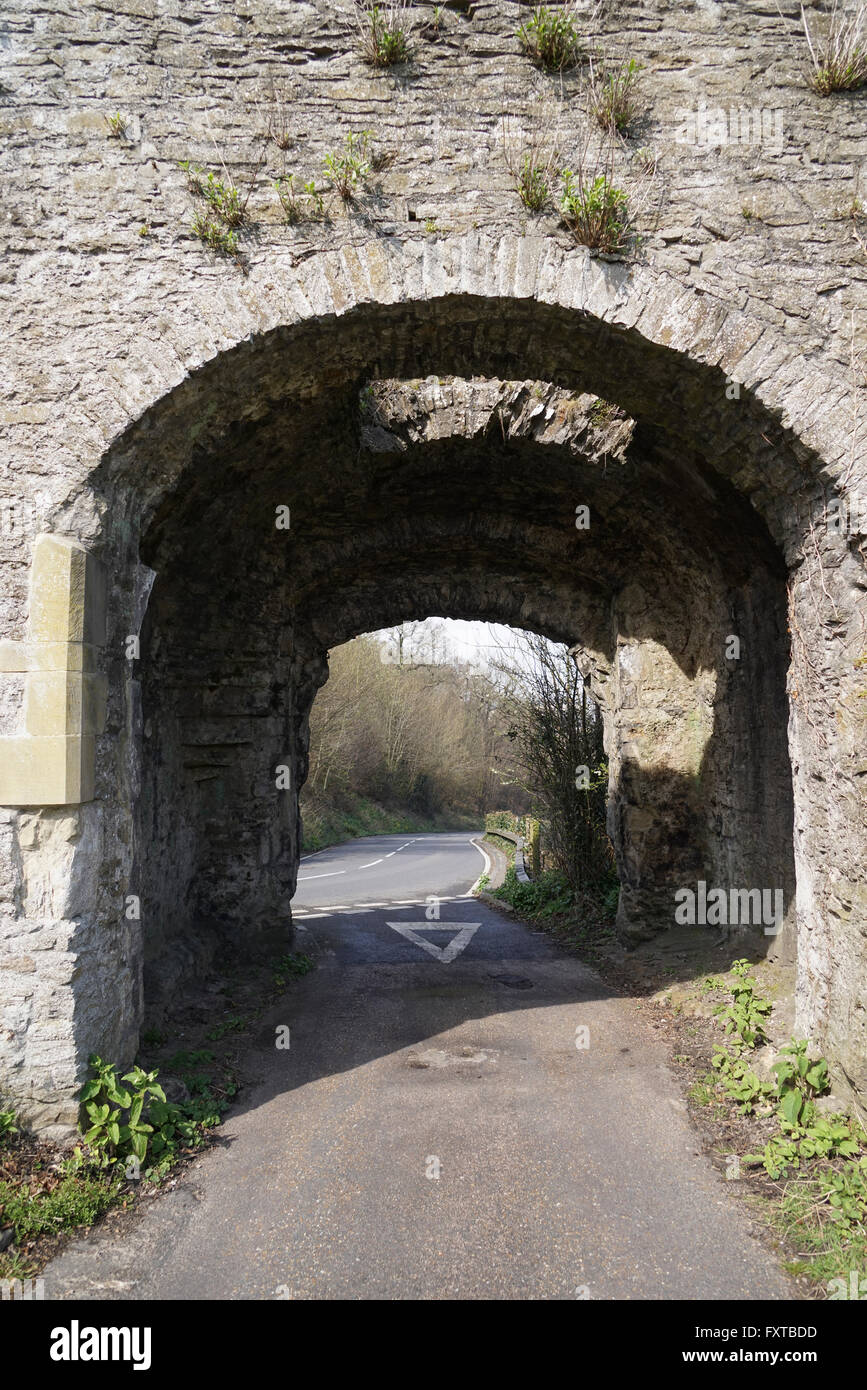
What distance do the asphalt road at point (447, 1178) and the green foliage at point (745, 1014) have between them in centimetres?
53

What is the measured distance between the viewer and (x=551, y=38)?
402cm

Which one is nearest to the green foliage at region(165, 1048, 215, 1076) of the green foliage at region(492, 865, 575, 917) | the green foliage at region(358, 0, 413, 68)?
the green foliage at region(358, 0, 413, 68)

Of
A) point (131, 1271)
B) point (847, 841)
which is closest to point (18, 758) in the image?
point (131, 1271)

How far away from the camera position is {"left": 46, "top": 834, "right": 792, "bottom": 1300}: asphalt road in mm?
3004

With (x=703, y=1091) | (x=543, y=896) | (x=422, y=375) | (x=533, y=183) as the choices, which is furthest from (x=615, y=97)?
(x=543, y=896)

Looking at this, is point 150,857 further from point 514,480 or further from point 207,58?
point 207,58

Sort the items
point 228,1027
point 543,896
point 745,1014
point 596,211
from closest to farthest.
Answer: point 596,211
point 745,1014
point 228,1027
point 543,896

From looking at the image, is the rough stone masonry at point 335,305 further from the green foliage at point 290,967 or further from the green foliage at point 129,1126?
the green foliage at point 290,967

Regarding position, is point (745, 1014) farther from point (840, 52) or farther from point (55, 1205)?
point (840, 52)

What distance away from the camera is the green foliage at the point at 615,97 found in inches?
157

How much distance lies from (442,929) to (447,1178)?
249 inches

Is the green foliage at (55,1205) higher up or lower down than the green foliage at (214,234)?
lower down

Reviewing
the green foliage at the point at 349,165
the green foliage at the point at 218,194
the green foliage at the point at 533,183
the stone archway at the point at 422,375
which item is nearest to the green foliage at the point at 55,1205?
the stone archway at the point at 422,375

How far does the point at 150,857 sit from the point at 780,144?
239 inches
